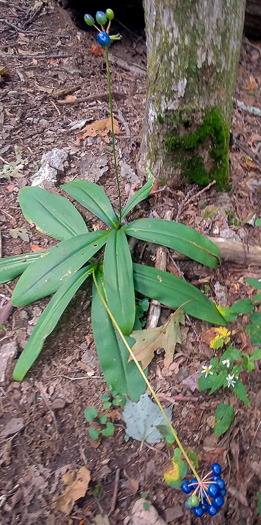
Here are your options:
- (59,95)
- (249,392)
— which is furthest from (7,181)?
(249,392)

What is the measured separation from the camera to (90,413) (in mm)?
1812

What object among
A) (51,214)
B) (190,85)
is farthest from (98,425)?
(190,85)

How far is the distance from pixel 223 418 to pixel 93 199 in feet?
4.60

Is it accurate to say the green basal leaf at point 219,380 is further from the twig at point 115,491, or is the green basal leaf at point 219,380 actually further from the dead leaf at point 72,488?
the dead leaf at point 72,488

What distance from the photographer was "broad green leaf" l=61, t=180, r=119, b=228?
231cm

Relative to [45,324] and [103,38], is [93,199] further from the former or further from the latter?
[103,38]

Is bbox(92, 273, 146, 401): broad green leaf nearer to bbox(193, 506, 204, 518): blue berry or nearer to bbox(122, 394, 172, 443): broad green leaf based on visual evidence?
bbox(122, 394, 172, 443): broad green leaf

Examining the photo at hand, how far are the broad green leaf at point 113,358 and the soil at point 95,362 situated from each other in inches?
3.7

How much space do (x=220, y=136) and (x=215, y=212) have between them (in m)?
0.46

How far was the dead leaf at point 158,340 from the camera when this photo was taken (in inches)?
74.9

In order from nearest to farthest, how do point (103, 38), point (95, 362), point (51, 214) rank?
point (103, 38), point (95, 362), point (51, 214)

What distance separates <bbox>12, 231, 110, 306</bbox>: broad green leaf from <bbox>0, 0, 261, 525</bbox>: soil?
0.56 feet

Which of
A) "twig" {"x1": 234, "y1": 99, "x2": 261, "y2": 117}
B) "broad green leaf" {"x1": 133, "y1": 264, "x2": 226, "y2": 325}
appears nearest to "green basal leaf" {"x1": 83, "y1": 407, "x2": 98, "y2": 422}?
"broad green leaf" {"x1": 133, "y1": 264, "x2": 226, "y2": 325}

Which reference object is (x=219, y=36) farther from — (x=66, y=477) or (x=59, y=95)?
(x=66, y=477)
